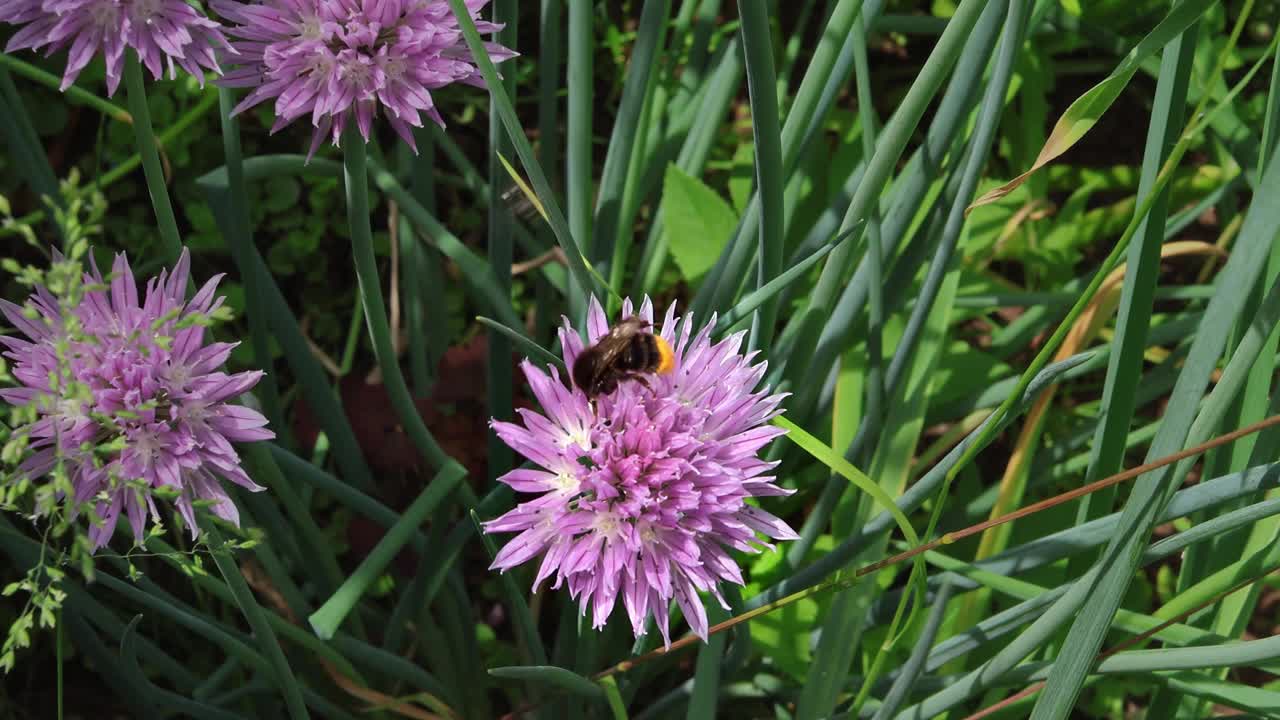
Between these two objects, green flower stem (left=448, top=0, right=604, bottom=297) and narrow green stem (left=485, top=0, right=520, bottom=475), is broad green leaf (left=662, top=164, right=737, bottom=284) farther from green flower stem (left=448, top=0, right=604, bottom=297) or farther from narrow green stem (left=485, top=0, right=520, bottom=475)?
green flower stem (left=448, top=0, right=604, bottom=297)

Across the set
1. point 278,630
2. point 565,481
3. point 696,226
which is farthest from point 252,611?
point 696,226

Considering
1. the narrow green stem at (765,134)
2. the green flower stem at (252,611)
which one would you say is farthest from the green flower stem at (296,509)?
the narrow green stem at (765,134)

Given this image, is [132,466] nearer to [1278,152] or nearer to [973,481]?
[1278,152]

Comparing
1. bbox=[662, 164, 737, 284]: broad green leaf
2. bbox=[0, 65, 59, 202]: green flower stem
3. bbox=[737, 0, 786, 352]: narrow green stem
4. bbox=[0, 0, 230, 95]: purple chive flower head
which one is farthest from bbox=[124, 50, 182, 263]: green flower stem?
bbox=[662, 164, 737, 284]: broad green leaf

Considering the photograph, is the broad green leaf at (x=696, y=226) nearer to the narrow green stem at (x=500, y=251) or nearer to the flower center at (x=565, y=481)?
the narrow green stem at (x=500, y=251)

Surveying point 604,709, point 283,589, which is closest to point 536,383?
point 283,589

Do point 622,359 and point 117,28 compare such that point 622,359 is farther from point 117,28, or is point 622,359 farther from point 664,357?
point 117,28
